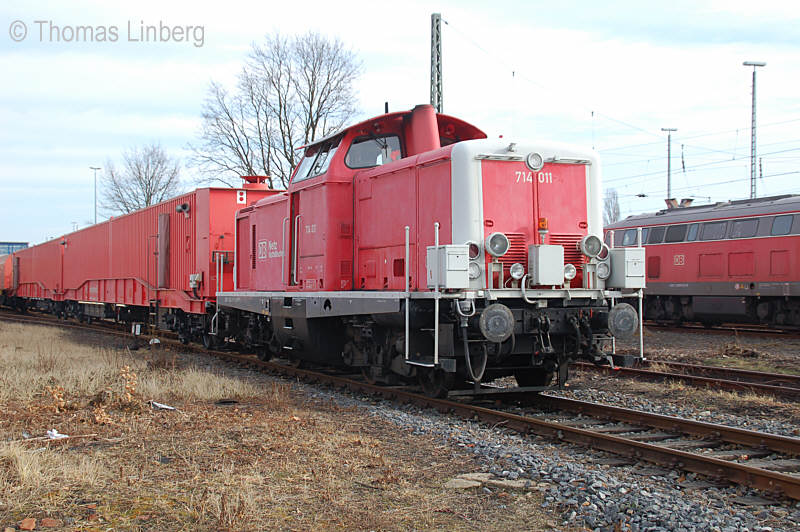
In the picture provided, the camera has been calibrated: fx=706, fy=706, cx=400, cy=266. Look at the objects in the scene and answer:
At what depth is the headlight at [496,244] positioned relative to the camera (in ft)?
26.8

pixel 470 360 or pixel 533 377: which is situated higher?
pixel 470 360

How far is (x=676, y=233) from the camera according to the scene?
22.6 m

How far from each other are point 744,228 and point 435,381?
48.7 ft

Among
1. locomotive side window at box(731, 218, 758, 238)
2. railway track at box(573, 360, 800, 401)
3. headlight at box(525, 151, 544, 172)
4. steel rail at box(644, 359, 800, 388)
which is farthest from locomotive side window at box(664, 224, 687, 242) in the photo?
headlight at box(525, 151, 544, 172)

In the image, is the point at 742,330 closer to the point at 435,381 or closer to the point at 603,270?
the point at 603,270

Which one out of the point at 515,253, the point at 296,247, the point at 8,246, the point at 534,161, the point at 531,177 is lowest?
the point at 515,253

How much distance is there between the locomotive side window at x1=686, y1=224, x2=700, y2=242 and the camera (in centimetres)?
2194

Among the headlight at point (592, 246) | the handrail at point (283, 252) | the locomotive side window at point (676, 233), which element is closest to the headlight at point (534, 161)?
the headlight at point (592, 246)

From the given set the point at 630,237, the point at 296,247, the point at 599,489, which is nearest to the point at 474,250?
the point at 599,489

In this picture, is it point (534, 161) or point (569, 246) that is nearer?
point (534, 161)

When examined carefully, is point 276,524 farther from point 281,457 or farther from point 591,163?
point 591,163

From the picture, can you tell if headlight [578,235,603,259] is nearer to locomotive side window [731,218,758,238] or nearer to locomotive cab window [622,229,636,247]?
locomotive side window [731,218,758,238]

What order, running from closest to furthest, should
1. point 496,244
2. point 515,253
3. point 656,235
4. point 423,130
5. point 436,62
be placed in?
point 496,244 → point 515,253 → point 423,130 → point 436,62 → point 656,235

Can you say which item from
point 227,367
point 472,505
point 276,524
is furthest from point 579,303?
point 227,367
